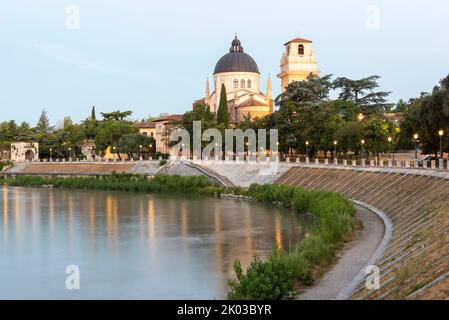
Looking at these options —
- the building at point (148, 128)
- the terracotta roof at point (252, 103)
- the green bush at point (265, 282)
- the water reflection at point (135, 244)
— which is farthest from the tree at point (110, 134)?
the green bush at point (265, 282)

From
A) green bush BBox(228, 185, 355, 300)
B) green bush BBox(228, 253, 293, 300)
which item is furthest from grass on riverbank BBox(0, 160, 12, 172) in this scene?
green bush BBox(228, 253, 293, 300)

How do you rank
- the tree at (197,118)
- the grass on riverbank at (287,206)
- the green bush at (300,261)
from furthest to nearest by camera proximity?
the tree at (197,118) → the grass on riverbank at (287,206) → the green bush at (300,261)

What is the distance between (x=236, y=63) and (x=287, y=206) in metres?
56.7

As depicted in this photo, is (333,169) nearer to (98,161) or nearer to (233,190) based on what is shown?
(233,190)

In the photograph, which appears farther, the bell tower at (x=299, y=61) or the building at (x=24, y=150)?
the building at (x=24, y=150)

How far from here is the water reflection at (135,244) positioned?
67.8ft

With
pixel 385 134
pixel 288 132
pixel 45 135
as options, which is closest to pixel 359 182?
pixel 385 134

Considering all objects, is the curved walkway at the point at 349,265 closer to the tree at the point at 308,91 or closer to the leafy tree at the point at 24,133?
the tree at the point at 308,91

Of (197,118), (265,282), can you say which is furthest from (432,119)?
(197,118)

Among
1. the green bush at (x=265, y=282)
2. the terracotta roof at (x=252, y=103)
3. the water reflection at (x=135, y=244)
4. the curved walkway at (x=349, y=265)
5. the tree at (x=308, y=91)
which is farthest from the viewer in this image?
the terracotta roof at (x=252, y=103)

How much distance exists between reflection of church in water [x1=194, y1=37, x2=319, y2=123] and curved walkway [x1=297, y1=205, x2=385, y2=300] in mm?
62495

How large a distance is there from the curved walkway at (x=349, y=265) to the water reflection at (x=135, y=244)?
2975mm

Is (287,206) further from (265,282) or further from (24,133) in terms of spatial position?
(24,133)
